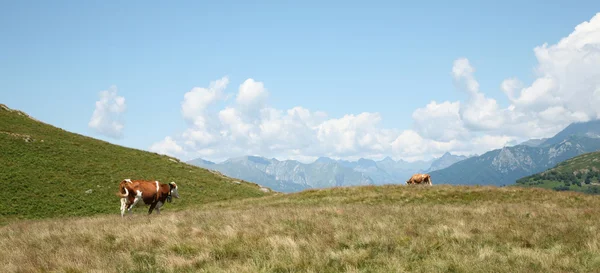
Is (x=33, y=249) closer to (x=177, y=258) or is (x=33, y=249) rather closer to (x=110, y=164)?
(x=177, y=258)

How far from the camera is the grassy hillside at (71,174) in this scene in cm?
3347

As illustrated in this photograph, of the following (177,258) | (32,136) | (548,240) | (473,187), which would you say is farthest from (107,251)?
(32,136)

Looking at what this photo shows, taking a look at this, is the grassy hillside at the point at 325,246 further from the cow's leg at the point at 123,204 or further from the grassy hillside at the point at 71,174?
the grassy hillside at the point at 71,174

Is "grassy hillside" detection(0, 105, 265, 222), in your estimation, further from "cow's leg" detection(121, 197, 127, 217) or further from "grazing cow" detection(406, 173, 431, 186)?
"grazing cow" detection(406, 173, 431, 186)

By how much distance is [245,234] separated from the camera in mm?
11820

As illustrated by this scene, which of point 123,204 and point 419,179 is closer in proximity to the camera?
point 123,204

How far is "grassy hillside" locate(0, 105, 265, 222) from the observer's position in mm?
33469

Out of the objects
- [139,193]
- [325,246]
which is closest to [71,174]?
[139,193]

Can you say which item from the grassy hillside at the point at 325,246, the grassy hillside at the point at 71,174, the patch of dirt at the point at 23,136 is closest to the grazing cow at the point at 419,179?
the grassy hillside at the point at 71,174

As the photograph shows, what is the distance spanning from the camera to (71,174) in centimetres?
4203

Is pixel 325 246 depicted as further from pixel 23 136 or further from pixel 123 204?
pixel 23 136

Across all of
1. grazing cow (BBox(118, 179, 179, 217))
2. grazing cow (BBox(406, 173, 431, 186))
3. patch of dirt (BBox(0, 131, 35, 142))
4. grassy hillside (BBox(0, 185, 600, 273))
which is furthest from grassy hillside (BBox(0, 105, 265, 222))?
grassy hillside (BBox(0, 185, 600, 273))

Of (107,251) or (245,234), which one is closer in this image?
(107,251)

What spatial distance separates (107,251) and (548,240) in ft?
39.2
